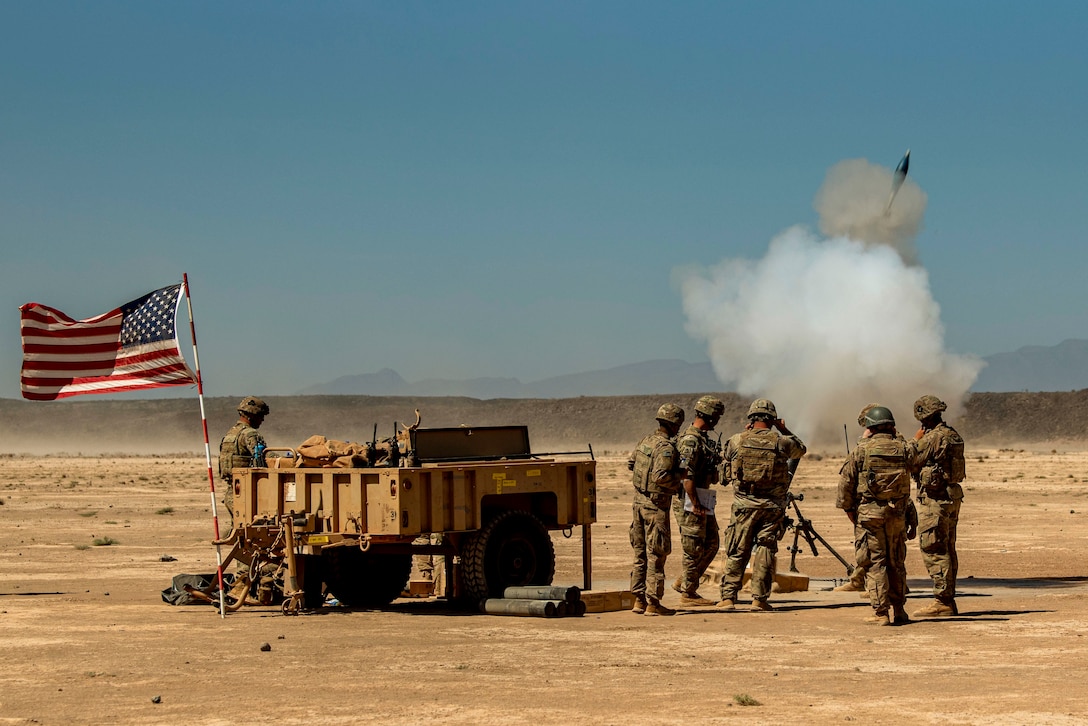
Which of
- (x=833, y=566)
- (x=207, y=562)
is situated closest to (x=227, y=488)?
(x=207, y=562)

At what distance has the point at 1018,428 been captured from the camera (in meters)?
121

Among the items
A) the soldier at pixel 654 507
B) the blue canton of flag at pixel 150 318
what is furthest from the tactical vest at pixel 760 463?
the blue canton of flag at pixel 150 318

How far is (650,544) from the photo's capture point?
1487 centimetres

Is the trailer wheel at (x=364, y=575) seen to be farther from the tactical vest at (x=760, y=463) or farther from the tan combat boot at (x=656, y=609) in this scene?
the tactical vest at (x=760, y=463)

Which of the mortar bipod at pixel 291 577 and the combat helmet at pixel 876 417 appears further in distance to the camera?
the mortar bipod at pixel 291 577

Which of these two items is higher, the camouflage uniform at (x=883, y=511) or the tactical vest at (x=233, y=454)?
the tactical vest at (x=233, y=454)

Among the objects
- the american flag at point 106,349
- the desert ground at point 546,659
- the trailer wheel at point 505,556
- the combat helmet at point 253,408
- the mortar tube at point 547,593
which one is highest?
the american flag at point 106,349

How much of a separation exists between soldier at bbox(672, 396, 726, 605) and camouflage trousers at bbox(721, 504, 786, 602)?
0.85ft

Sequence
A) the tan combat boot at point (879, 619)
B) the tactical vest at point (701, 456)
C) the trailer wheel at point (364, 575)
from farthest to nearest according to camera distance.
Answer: the trailer wheel at point (364, 575) → the tactical vest at point (701, 456) → the tan combat boot at point (879, 619)

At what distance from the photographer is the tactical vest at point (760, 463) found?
50.4 ft

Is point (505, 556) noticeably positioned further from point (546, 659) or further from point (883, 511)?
point (883, 511)

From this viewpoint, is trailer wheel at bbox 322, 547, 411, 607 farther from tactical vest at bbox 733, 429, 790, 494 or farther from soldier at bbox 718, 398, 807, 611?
tactical vest at bbox 733, 429, 790, 494

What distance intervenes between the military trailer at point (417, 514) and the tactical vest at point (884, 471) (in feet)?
9.42

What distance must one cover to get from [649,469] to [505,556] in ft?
5.98
